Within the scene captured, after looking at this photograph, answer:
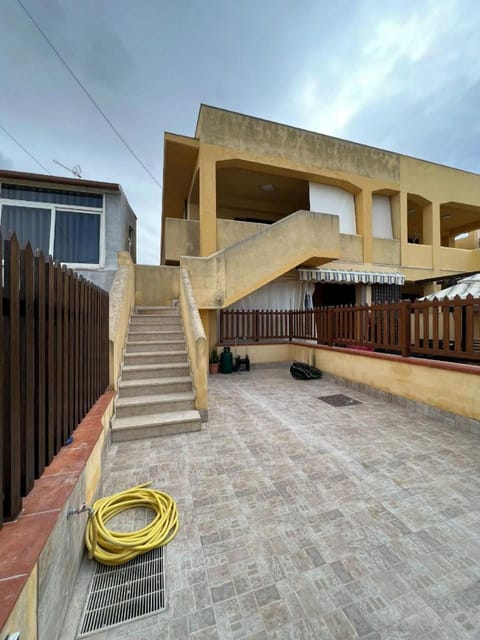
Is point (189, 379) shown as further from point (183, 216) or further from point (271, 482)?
point (183, 216)

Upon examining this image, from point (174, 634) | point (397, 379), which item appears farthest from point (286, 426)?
point (174, 634)

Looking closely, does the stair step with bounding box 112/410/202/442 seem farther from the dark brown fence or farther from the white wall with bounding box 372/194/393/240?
the white wall with bounding box 372/194/393/240

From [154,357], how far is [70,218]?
6.59 metres

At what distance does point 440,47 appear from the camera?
36.5 ft

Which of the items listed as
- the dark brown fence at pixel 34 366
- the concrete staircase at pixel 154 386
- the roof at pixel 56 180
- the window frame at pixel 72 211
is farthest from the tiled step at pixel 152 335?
the roof at pixel 56 180

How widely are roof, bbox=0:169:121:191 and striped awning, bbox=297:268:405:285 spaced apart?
296 inches

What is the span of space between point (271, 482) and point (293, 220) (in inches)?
310

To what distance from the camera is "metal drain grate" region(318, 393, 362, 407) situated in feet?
17.9

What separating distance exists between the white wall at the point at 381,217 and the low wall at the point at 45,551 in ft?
44.4

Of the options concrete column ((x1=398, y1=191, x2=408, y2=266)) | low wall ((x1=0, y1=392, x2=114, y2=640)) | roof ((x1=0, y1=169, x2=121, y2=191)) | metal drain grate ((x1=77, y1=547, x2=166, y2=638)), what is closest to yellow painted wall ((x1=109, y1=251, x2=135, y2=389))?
low wall ((x1=0, y1=392, x2=114, y2=640))

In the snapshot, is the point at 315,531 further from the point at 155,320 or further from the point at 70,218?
the point at 70,218


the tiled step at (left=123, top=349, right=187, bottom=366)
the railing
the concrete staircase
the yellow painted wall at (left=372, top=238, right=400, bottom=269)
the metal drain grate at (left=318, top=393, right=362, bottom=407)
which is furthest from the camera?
the yellow painted wall at (left=372, top=238, right=400, bottom=269)

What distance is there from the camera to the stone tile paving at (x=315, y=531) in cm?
154

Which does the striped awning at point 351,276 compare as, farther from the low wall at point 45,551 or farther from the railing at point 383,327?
the low wall at point 45,551
